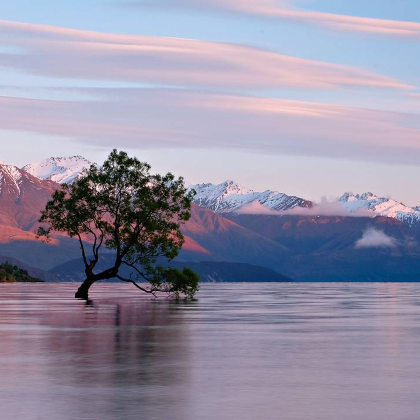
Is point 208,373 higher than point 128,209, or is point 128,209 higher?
point 128,209

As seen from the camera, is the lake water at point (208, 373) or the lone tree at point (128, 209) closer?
the lake water at point (208, 373)

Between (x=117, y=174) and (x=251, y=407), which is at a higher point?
(x=117, y=174)

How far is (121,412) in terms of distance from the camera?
2802 cm

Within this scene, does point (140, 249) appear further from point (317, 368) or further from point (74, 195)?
point (317, 368)

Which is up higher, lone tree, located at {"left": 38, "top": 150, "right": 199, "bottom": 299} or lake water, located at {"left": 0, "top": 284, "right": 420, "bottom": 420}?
lone tree, located at {"left": 38, "top": 150, "right": 199, "bottom": 299}

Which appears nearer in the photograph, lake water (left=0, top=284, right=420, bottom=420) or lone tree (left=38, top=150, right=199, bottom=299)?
lake water (left=0, top=284, right=420, bottom=420)

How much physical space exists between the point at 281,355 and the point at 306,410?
17.0 metres

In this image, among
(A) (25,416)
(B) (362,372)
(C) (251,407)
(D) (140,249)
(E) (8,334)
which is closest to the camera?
(A) (25,416)

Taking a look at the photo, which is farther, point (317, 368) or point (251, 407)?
point (317, 368)

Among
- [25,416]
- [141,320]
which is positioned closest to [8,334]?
[141,320]

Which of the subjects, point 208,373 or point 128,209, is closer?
point 208,373

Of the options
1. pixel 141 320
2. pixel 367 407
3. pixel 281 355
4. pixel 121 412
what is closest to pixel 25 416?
pixel 121 412

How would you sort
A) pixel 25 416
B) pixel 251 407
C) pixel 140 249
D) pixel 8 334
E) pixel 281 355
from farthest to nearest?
pixel 140 249 < pixel 8 334 < pixel 281 355 < pixel 251 407 < pixel 25 416

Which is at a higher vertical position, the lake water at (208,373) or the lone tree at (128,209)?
the lone tree at (128,209)
